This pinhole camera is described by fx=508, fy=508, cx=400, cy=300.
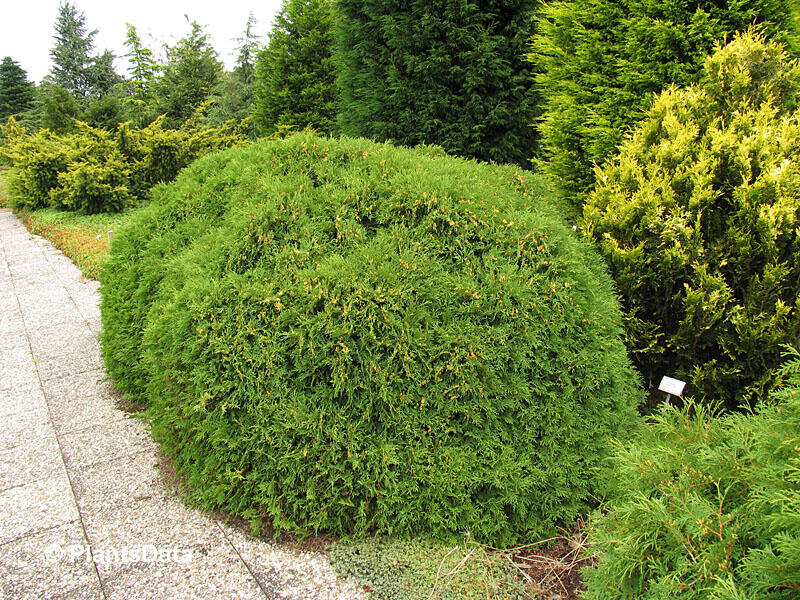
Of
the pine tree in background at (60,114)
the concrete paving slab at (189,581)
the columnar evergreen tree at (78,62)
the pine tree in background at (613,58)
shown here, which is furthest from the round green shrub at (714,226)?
the columnar evergreen tree at (78,62)

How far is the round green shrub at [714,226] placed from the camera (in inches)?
116

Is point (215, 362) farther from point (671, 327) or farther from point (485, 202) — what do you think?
point (671, 327)

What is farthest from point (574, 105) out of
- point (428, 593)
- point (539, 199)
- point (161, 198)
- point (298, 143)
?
point (428, 593)

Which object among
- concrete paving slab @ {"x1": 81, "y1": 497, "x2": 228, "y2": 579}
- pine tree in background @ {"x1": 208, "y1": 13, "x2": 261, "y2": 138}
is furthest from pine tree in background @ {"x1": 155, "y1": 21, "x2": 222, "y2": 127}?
concrete paving slab @ {"x1": 81, "y1": 497, "x2": 228, "y2": 579}

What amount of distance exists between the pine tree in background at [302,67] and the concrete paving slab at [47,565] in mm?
10041

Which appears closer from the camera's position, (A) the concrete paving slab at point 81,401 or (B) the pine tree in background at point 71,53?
(A) the concrete paving slab at point 81,401

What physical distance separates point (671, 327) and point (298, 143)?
2791mm

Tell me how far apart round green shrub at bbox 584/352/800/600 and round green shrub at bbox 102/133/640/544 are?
2.52ft

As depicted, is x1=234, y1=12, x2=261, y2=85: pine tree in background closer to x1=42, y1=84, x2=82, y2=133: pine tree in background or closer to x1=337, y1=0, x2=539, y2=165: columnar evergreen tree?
x1=42, y1=84, x2=82, y2=133: pine tree in background

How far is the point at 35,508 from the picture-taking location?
2787mm

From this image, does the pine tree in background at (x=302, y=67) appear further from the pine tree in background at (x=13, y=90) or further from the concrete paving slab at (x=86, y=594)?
the pine tree in background at (x=13, y=90)

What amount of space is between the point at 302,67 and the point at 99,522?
10.9 m

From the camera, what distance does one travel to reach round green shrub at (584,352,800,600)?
1229 millimetres

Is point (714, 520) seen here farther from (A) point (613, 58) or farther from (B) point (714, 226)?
(A) point (613, 58)
